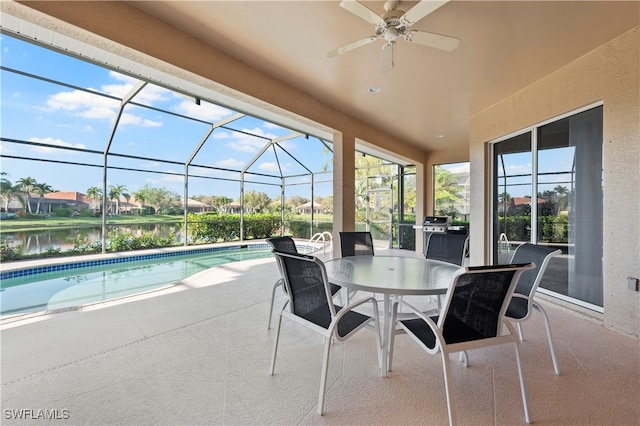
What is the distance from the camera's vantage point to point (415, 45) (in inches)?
107

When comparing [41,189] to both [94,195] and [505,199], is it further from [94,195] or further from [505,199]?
[505,199]

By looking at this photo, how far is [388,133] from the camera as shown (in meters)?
5.99

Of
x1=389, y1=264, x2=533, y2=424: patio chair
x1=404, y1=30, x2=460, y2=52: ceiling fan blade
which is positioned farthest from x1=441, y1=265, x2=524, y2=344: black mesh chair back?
x1=404, y1=30, x2=460, y2=52: ceiling fan blade

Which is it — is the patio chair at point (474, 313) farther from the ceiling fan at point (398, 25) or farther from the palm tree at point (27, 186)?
the palm tree at point (27, 186)

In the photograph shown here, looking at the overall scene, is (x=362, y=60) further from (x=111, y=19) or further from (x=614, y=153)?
(x=614, y=153)

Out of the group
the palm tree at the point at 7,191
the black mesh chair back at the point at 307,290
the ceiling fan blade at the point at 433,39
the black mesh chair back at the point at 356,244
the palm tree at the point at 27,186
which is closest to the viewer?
the black mesh chair back at the point at 307,290

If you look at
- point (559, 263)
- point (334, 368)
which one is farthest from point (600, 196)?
point (334, 368)

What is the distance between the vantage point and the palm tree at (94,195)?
6.52 metres

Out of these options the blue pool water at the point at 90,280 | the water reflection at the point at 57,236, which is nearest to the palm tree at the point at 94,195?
the water reflection at the point at 57,236

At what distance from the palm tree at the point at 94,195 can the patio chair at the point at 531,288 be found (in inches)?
325

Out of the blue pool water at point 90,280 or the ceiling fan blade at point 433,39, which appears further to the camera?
the blue pool water at point 90,280

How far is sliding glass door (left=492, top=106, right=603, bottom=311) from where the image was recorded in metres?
2.95

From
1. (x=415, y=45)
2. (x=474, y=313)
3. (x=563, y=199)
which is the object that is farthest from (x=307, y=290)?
(x=563, y=199)

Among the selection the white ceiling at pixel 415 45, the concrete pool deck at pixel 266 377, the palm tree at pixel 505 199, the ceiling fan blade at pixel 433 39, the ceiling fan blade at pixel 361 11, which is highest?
the white ceiling at pixel 415 45
